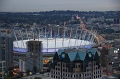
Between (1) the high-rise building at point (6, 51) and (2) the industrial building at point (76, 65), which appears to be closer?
(2) the industrial building at point (76, 65)

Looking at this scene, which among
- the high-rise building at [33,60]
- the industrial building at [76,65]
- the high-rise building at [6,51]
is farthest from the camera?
the high-rise building at [6,51]

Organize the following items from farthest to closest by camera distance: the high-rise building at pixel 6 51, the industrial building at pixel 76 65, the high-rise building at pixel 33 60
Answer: the high-rise building at pixel 6 51 < the high-rise building at pixel 33 60 < the industrial building at pixel 76 65

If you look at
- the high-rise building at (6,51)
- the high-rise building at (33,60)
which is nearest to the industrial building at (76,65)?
the high-rise building at (33,60)

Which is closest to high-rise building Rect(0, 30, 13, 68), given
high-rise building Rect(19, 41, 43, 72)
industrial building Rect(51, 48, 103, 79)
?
high-rise building Rect(19, 41, 43, 72)

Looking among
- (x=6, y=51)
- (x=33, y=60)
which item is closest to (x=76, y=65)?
(x=33, y=60)

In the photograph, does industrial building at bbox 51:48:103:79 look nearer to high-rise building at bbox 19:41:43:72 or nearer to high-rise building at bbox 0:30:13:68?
high-rise building at bbox 19:41:43:72

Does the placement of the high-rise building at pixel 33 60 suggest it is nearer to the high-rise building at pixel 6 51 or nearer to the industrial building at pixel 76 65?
the high-rise building at pixel 6 51

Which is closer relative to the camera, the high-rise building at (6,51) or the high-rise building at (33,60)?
the high-rise building at (33,60)

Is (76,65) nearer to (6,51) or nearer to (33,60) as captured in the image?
(33,60)

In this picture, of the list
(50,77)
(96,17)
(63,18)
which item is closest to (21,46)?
(50,77)

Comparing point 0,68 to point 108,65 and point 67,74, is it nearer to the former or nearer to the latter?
point 67,74
